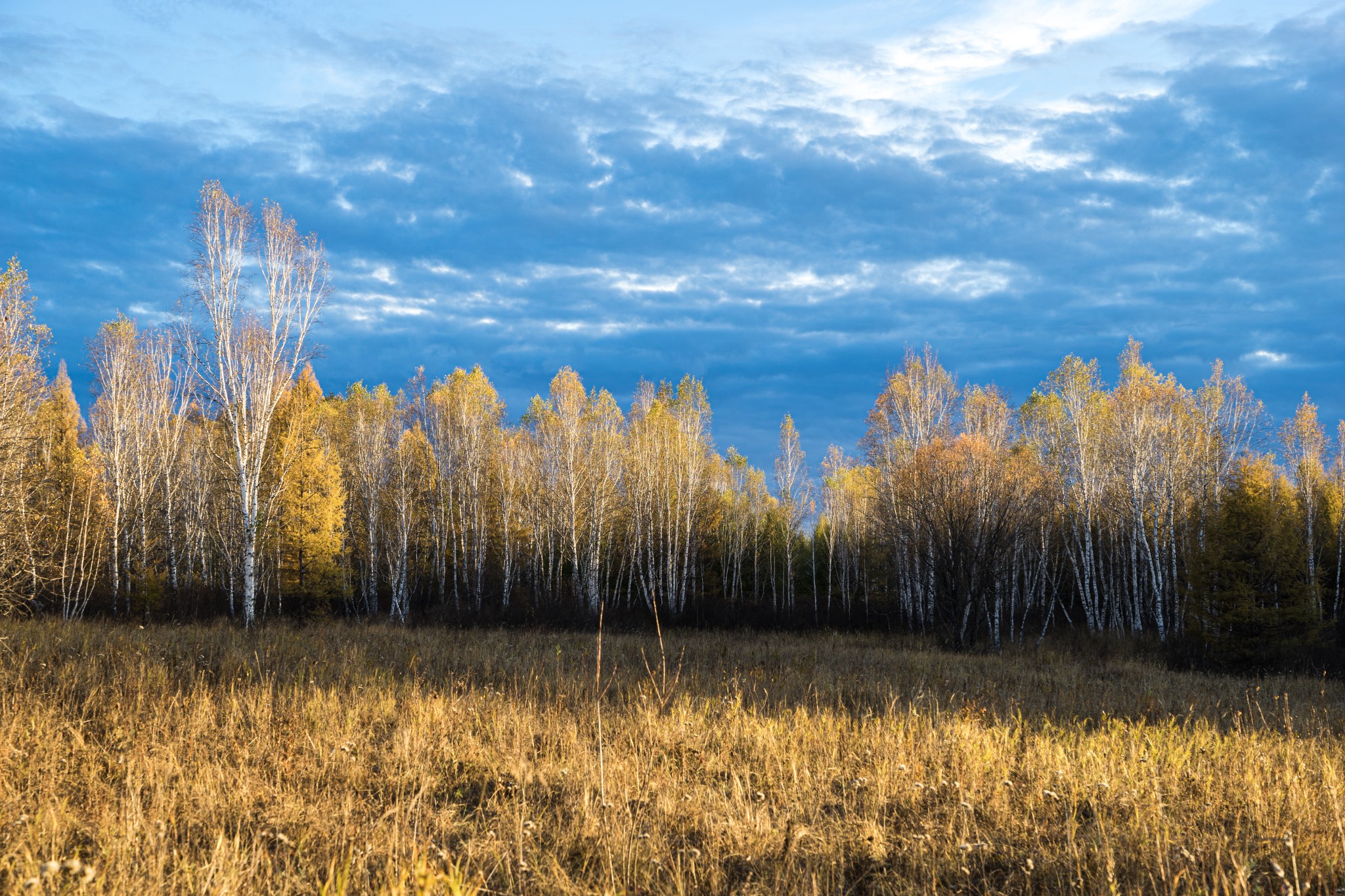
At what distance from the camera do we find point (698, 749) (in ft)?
18.4

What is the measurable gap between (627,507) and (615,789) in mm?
30335

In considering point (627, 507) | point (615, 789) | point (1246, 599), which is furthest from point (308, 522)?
point (1246, 599)

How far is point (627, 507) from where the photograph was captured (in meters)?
34.9

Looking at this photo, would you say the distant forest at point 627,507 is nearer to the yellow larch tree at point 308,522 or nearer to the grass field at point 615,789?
the yellow larch tree at point 308,522

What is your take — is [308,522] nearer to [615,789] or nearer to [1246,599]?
[615,789]

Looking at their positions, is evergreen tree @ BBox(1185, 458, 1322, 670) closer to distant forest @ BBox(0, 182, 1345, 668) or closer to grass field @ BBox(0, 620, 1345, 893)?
distant forest @ BBox(0, 182, 1345, 668)

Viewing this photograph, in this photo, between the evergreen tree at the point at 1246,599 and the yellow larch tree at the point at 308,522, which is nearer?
the evergreen tree at the point at 1246,599

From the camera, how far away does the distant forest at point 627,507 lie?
1920 centimetres

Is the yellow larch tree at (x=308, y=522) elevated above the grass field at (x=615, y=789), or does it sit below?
above

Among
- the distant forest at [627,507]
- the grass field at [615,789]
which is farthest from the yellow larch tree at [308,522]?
the grass field at [615,789]

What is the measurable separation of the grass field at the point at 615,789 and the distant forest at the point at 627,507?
12001mm

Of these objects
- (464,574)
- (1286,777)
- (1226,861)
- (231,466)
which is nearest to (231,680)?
(1226,861)

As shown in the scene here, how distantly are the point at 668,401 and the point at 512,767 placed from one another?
32.1 meters

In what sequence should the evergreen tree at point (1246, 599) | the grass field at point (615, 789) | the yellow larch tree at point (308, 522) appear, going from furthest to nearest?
the yellow larch tree at point (308, 522), the evergreen tree at point (1246, 599), the grass field at point (615, 789)
